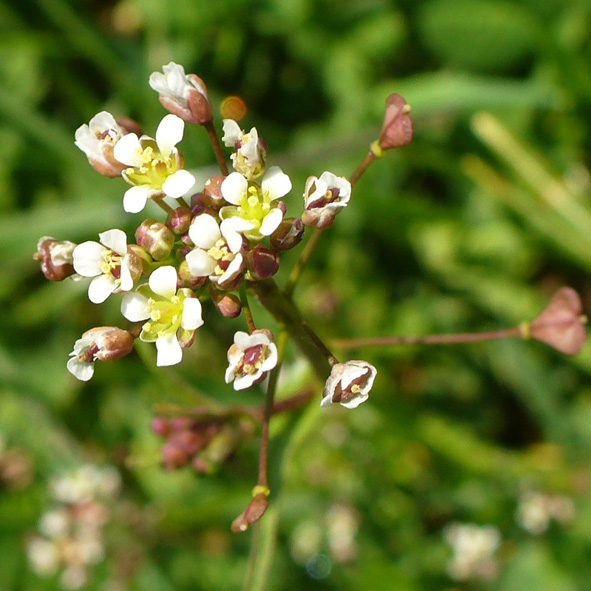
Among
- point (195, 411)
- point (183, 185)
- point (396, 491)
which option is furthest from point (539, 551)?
point (183, 185)

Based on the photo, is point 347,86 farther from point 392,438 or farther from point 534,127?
point 392,438

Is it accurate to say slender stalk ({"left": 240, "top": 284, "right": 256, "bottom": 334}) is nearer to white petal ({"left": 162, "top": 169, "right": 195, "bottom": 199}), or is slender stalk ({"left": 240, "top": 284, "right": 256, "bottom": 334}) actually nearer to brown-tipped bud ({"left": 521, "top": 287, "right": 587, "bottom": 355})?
white petal ({"left": 162, "top": 169, "right": 195, "bottom": 199})

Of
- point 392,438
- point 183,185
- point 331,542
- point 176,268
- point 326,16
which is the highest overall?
point 326,16

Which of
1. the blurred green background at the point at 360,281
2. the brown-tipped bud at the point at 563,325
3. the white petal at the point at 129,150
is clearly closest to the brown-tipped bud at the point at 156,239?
the white petal at the point at 129,150

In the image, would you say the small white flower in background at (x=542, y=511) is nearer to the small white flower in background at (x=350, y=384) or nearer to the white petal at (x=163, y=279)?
the small white flower in background at (x=350, y=384)

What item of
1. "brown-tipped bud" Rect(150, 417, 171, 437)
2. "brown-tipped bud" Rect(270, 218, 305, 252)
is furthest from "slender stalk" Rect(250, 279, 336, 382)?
"brown-tipped bud" Rect(150, 417, 171, 437)

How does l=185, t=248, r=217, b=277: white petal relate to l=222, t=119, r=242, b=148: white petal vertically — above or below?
below
